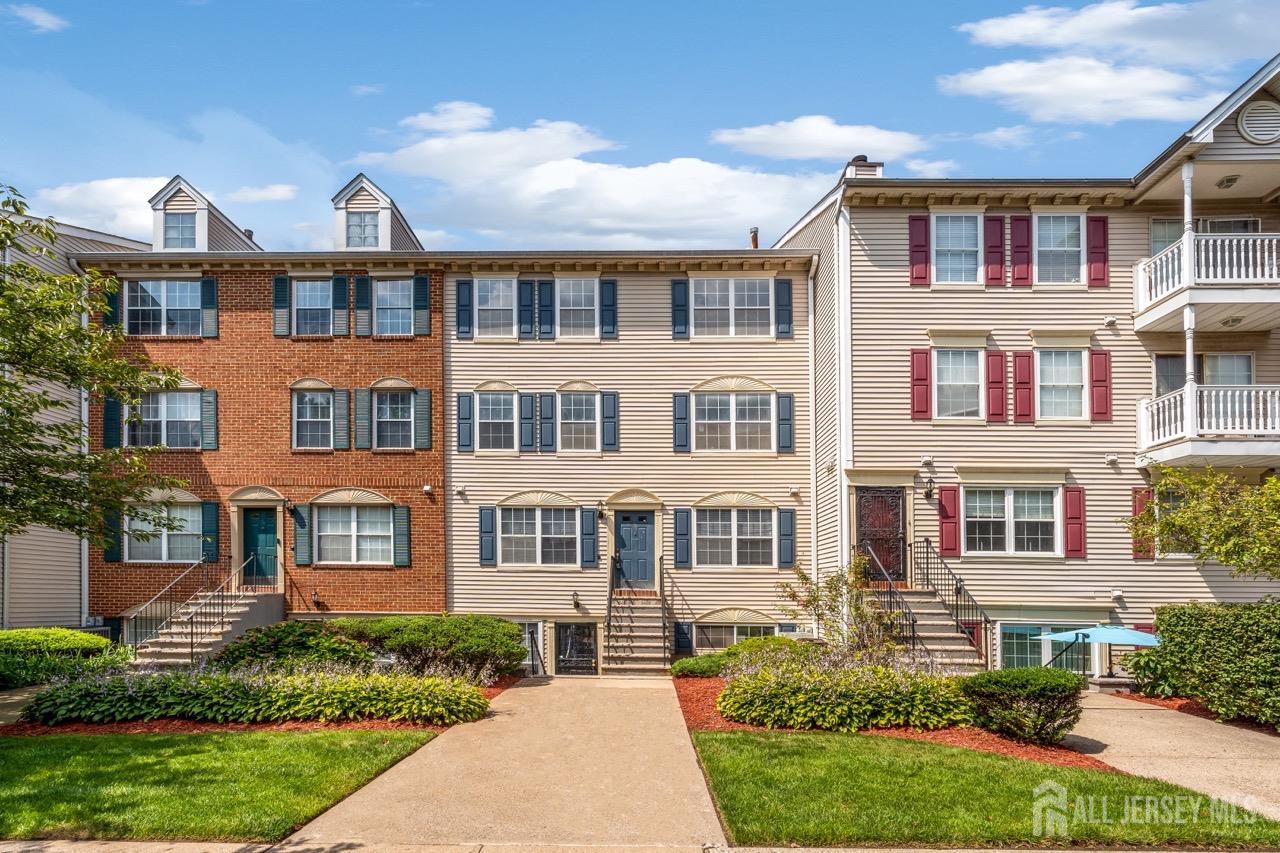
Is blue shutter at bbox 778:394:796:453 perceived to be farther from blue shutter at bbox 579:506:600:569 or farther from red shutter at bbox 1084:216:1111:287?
red shutter at bbox 1084:216:1111:287

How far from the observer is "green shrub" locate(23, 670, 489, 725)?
42.8 feet

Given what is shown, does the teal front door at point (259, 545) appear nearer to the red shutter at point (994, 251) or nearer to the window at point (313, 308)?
the window at point (313, 308)

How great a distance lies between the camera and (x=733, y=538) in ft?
68.6

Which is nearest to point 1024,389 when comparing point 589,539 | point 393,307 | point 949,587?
→ point 949,587

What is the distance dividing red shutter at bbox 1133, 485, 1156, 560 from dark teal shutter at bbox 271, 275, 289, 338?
18.0 meters

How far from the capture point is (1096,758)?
11.1 meters

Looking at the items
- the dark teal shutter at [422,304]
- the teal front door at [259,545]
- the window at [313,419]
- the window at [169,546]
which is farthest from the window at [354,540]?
the dark teal shutter at [422,304]

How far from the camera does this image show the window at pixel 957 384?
18578 millimetres

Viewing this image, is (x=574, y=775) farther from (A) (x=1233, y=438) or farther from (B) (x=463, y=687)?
(A) (x=1233, y=438)

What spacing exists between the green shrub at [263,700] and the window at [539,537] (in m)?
7.30

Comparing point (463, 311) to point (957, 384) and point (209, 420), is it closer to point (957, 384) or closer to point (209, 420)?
point (209, 420)

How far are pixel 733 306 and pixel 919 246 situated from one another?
14.4 ft

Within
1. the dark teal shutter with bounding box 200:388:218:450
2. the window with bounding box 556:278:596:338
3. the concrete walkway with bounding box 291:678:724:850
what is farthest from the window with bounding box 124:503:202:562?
the concrete walkway with bounding box 291:678:724:850

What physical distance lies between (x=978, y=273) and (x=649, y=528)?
865 cm
